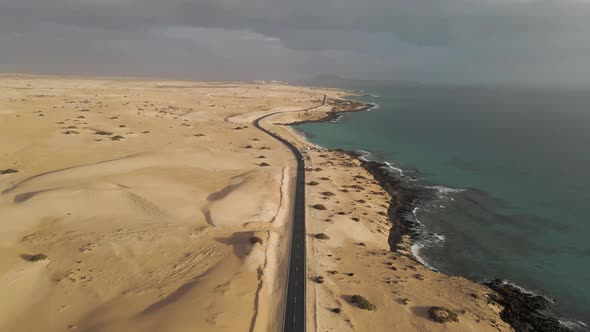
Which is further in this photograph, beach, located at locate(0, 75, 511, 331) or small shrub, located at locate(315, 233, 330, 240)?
small shrub, located at locate(315, 233, 330, 240)

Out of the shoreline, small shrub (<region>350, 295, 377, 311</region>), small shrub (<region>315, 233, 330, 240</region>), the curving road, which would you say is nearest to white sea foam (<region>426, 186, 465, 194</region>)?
the shoreline

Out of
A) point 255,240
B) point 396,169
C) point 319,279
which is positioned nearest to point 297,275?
point 319,279

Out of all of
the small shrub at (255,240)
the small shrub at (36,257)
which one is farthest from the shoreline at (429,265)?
the small shrub at (36,257)

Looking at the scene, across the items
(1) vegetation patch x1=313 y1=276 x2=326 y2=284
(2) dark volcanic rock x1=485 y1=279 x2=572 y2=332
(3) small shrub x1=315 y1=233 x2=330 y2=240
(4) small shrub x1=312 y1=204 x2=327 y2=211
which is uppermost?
(4) small shrub x1=312 y1=204 x2=327 y2=211

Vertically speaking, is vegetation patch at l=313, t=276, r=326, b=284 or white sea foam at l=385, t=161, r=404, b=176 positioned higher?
white sea foam at l=385, t=161, r=404, b=176

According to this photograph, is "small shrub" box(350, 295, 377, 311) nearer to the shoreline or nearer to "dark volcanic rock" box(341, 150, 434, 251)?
the shoreline

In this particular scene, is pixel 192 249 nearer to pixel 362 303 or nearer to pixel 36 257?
pixel 36 257

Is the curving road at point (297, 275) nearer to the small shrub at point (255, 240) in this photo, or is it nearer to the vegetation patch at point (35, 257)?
the small shrub at point (255, 240)
